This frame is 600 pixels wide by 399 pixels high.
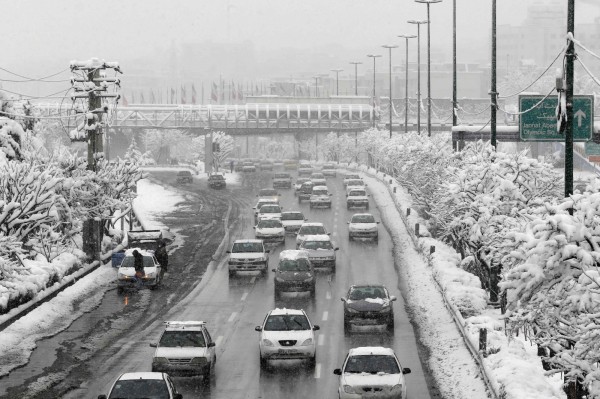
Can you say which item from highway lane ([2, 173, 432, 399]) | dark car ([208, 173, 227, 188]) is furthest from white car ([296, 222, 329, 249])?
dark car ([208, 173, 227, 188])

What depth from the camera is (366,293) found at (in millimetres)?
34656

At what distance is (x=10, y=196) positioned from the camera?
4131cm

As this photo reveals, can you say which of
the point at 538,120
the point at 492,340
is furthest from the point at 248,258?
the point at 492,340

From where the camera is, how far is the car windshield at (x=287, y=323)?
2912cm

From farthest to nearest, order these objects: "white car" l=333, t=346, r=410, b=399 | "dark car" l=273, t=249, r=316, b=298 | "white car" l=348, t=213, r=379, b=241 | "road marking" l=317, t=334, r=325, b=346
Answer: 1. "white car" l=348, t=213, r=379, b=241
2. "dark car" l=273, t=249, r=316, b=298
3. "road marking" l=317, t=334, r=325, b=346
4. "white car" l=333, t=346, r=410, b=399

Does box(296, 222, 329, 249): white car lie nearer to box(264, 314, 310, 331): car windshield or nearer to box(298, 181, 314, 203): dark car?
box(264, 314, 310, 331): car windshield

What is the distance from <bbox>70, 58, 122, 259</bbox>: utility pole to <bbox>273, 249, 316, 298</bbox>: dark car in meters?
12.1

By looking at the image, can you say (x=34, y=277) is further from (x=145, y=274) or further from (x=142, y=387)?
(x=142, y=387)

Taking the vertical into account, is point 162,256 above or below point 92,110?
below

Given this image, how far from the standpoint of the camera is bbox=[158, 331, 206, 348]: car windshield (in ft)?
89.8

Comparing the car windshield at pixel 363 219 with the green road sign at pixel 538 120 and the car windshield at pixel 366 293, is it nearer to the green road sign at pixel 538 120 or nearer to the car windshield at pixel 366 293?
the green road sign at pixel 538 120

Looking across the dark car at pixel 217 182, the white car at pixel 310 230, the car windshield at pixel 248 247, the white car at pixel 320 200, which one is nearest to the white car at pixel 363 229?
the white car at pixel 310 230

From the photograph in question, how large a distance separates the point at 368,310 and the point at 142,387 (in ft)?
41.9

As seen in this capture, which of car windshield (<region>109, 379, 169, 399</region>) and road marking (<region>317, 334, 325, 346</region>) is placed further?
road marking (<region>317, 334, 325, 346</region>)
